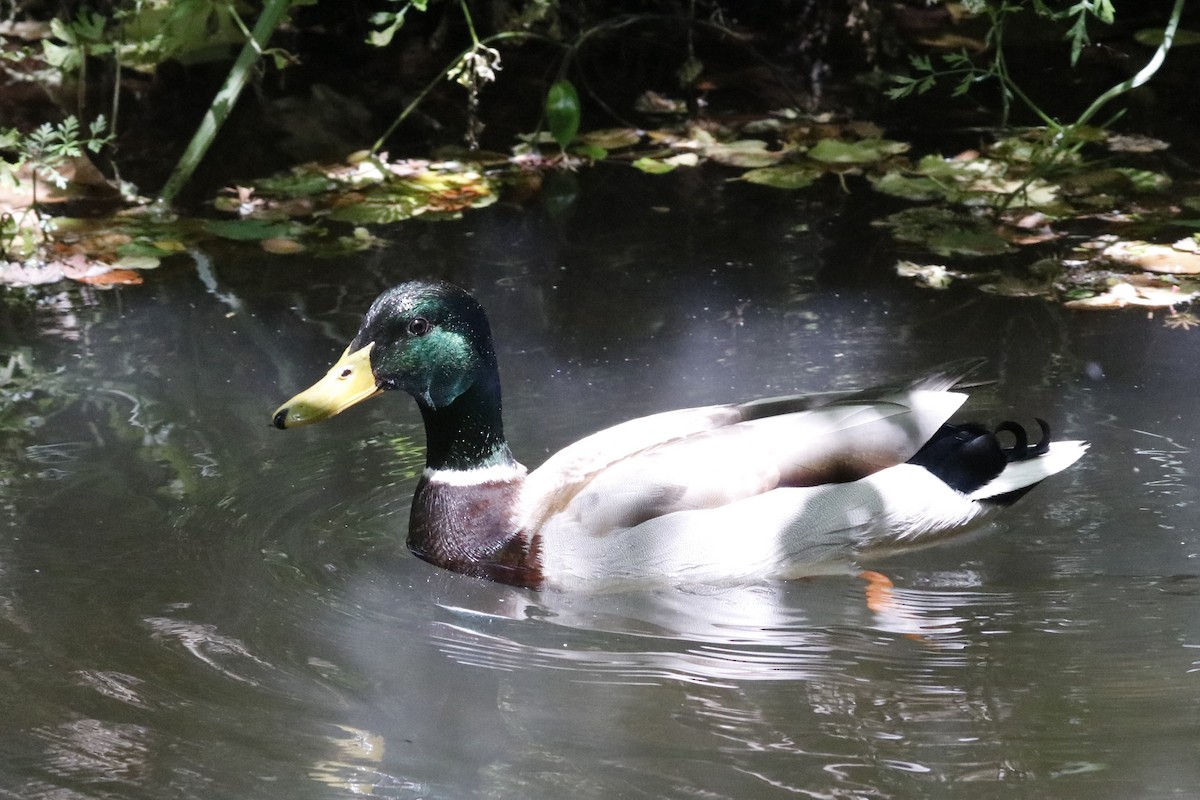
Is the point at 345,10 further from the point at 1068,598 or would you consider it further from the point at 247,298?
the point at 1068,598

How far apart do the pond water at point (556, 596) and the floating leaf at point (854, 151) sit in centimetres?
111

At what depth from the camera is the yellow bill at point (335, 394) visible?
386 centimetres

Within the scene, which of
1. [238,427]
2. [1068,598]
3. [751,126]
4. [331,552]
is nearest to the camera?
[1068,598]

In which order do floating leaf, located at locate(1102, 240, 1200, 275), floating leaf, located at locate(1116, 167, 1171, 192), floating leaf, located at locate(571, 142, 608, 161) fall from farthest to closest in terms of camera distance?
1. floating leaf, located at locate(571, 142, 608, 161)
2. floating leaf, located at locate(1116, 167, 1171, 192)
3. floating leaf, located at locate(1102, 240, 1200, 275)

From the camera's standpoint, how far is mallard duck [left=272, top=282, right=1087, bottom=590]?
3.84 metres

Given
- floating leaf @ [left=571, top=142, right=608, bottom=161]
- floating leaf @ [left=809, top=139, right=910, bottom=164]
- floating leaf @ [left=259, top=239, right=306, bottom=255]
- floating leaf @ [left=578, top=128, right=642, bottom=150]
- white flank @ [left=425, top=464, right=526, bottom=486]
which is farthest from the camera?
floating leaf @ [left=578, top=128, right=642, bottom=150]

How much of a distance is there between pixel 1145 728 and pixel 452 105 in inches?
234

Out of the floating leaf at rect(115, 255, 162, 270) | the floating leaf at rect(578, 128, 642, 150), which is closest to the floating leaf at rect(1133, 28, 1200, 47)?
the floating leaf at rect(578, 128, 642, 150)

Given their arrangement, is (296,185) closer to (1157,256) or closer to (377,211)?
(377,211)

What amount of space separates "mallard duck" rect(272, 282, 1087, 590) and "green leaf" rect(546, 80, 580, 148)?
3223 mm

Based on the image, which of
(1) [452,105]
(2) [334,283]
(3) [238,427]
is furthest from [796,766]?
(1) [452,105]

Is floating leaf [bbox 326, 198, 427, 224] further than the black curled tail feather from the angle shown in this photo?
Yes

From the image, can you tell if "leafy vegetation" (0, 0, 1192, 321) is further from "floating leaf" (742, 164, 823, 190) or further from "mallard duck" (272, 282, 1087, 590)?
"mallard duck" (272, 282, 1087, 590)

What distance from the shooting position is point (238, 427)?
4.71 meters
